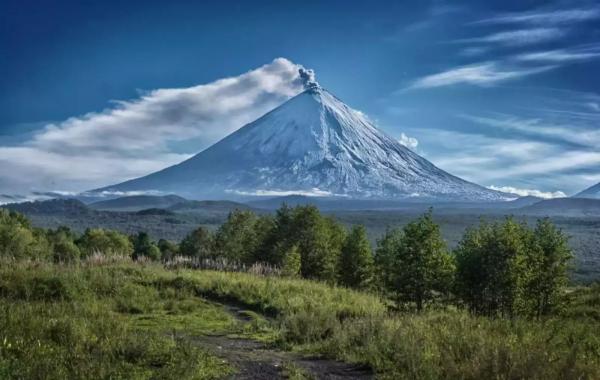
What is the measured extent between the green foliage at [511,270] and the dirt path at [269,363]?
409 inches

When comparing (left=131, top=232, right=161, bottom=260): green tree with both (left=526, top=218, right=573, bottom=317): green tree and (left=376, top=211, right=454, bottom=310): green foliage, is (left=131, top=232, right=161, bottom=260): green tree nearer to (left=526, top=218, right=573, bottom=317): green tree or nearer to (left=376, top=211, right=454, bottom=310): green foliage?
(left=376, top=211, right=454, bottom=310): green foliage

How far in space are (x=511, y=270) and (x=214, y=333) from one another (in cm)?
1105

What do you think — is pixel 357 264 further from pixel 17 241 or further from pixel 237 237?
pixel 17 241

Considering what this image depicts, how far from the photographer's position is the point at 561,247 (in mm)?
23031

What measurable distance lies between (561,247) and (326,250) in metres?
14.9

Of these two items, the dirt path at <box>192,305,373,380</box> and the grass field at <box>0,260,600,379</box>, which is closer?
the grass field at <box>0,260,600,379</box>

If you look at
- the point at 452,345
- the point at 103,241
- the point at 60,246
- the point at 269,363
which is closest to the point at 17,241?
the point at 60,246

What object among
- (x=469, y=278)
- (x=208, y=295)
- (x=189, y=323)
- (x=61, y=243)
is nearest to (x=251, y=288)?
(x=208, y=295)

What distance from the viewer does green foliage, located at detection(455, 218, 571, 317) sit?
20.3 m

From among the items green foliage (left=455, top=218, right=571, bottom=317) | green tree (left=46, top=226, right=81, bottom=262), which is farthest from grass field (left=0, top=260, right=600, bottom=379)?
green tree (left=46, top=226, right=81, bottom=262)

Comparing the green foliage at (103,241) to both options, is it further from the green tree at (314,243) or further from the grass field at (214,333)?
the grass field at (214,333)

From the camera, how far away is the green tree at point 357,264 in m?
35.7

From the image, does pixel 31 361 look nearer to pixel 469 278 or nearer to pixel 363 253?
pixel 469 278

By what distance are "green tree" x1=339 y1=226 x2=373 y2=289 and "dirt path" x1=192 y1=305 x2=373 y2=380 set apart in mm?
22912
